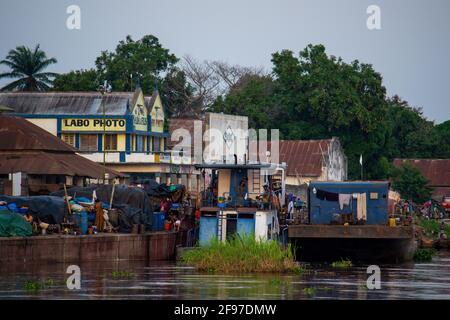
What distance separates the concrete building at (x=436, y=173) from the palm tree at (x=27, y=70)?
29768 mm

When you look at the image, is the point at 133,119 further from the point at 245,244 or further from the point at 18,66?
the point at 245,244

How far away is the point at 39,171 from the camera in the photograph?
5306 centimetres

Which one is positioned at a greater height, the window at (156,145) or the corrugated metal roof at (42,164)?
the window at (156,145)

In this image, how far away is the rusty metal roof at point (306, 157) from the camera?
81.4 m

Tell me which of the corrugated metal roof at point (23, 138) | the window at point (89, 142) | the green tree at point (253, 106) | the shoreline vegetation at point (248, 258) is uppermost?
the green tree at point (253, 106)

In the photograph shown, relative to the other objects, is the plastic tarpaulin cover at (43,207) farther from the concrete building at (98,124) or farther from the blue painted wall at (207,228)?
the concrete building at (98,124)

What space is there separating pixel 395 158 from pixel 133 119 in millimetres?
37058

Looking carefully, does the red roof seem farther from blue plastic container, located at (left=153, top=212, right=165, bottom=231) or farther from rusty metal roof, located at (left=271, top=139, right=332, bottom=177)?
blue plastic container, located at (left=153, top=212, right=165, bottom=231)

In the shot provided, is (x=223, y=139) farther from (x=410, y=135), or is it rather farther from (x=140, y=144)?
(x=410, y=135)

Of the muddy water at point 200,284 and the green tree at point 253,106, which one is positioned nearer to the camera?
the muddy water at point 200,284

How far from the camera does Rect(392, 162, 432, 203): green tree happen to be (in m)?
88.8

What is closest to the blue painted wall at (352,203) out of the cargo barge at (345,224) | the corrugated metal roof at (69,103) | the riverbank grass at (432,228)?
the cargo barge at (345,224)

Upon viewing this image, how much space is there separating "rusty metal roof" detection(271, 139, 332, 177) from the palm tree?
18626 mm
